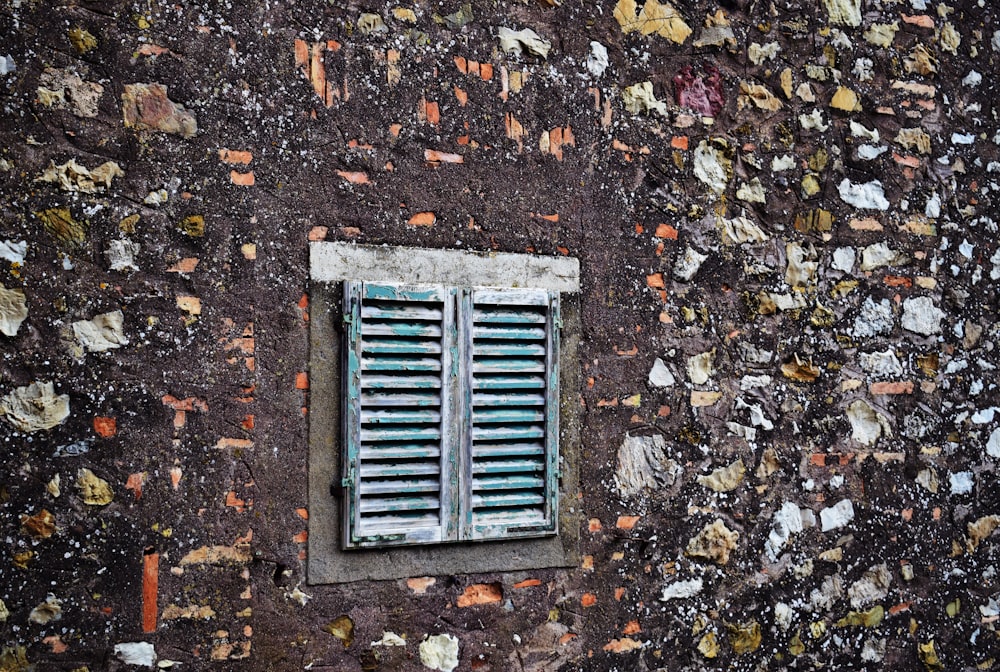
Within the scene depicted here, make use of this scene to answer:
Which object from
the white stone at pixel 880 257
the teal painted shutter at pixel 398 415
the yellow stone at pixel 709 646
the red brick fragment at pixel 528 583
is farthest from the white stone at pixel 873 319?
the teal painted shutter at pixel 398 415

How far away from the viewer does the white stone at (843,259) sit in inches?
194

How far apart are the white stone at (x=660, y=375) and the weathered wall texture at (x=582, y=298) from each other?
0.5 inches

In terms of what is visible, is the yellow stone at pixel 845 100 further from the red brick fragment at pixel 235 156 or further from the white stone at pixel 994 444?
the red brick fragment at pixel 235 156

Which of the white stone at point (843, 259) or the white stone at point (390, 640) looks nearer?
the white stone at point (390, 640)

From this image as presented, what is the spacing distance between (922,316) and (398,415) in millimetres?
2768

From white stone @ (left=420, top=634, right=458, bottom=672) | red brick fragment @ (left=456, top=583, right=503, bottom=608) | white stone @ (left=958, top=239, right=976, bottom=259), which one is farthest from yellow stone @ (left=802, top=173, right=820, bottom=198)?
white stone @ (left=420, top=634, right=458, bottom=672)

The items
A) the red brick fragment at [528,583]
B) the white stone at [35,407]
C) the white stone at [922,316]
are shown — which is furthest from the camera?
the white stone at [922,316]

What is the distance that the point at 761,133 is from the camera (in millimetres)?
4816

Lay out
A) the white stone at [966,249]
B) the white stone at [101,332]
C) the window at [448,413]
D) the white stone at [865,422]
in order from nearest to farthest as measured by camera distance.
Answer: the white stone at [101,332] → the window at [448,413] → the white stone at [865,422] → the white stone at [966,249]

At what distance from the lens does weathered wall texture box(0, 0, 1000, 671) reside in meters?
3.64

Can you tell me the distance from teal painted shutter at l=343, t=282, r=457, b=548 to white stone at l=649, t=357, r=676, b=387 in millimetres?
981

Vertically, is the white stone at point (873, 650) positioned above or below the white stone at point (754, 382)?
below

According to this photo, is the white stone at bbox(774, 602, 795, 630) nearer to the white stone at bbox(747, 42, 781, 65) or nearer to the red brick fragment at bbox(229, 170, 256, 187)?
the white stone at bbox(747, 42, 781, 65)

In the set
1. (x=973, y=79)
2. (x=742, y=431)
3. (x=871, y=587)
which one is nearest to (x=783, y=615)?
(x=871, y=587)
